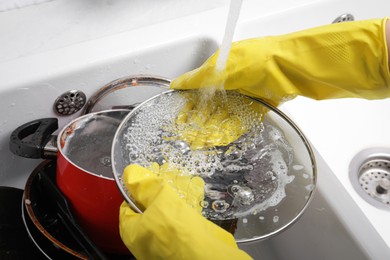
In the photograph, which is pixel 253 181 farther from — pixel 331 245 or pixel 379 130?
pixel 379 130

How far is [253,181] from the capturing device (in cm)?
61

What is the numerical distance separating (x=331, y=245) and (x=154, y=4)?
0.56 meters

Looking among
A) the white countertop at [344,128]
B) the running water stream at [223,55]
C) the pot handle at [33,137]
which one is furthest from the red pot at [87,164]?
the white countertop at [344,128]

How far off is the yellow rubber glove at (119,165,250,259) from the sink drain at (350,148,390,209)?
358 mm

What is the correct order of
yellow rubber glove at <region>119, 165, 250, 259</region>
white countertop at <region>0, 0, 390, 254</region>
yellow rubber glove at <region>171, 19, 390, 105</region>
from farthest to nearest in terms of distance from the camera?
white countertop at <region>0, 0, 390, 254</region> < yellow rubber glove at <region>171, 19, 390, 105</region> < yellow rubber glove at <region>119, 165, 250, 259</region>

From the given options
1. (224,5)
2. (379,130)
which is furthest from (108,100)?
(379,130)

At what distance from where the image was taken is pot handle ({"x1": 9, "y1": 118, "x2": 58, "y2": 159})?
0.69 meters

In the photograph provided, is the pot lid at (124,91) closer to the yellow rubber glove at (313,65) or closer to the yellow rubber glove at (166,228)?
the yellow rubber glove at (313,65)

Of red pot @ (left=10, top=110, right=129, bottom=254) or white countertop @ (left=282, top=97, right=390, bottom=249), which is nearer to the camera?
red pot @ (left=10, top=110, right=129, bottom=254)

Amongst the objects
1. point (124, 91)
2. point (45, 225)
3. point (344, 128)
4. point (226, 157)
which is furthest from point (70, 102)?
point (344, 128)

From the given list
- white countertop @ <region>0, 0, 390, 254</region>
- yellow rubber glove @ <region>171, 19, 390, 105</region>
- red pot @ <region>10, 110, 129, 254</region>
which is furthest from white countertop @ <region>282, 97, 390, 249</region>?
red pot @ <region>10, 110, 129, 254</region>

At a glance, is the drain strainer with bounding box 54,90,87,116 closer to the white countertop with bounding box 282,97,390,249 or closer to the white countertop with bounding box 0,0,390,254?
the white countertop with bounding box 0,0,390,254

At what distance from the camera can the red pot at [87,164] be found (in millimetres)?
648

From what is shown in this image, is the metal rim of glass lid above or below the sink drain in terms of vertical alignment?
above
